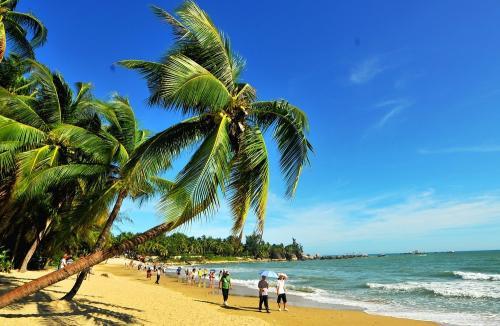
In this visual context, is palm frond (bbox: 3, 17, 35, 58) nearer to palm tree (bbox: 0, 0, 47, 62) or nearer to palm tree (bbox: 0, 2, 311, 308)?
palm tree (bbox: 0, 0, 47, 62)

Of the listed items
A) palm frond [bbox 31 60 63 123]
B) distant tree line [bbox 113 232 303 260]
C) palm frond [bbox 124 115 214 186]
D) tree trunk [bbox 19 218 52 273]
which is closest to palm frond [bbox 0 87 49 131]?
palm frond [bbox 31 60 63 123]

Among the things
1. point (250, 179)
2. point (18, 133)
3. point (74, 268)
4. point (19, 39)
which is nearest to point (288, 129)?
point (250, 179)

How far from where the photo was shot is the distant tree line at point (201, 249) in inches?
4156

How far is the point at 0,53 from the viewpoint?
985 centimetres

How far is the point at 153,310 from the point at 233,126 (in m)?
9.00

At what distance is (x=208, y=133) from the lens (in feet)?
25.6

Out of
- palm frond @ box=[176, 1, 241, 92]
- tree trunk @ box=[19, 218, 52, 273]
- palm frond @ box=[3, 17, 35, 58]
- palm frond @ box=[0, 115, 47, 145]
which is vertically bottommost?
tree trunk @ box=[19, 218, 52, 273]

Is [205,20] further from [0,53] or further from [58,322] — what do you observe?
[58,322]

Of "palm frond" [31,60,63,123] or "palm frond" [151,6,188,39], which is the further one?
"palm frond" [31,60,63,123]

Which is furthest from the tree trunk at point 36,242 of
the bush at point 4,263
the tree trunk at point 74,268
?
the tree trunk at point 74,268

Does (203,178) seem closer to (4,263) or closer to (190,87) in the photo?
(190,87)

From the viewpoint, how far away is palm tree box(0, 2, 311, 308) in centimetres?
661

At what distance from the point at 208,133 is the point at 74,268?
135 inches

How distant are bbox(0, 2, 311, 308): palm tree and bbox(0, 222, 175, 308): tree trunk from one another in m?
0.02
